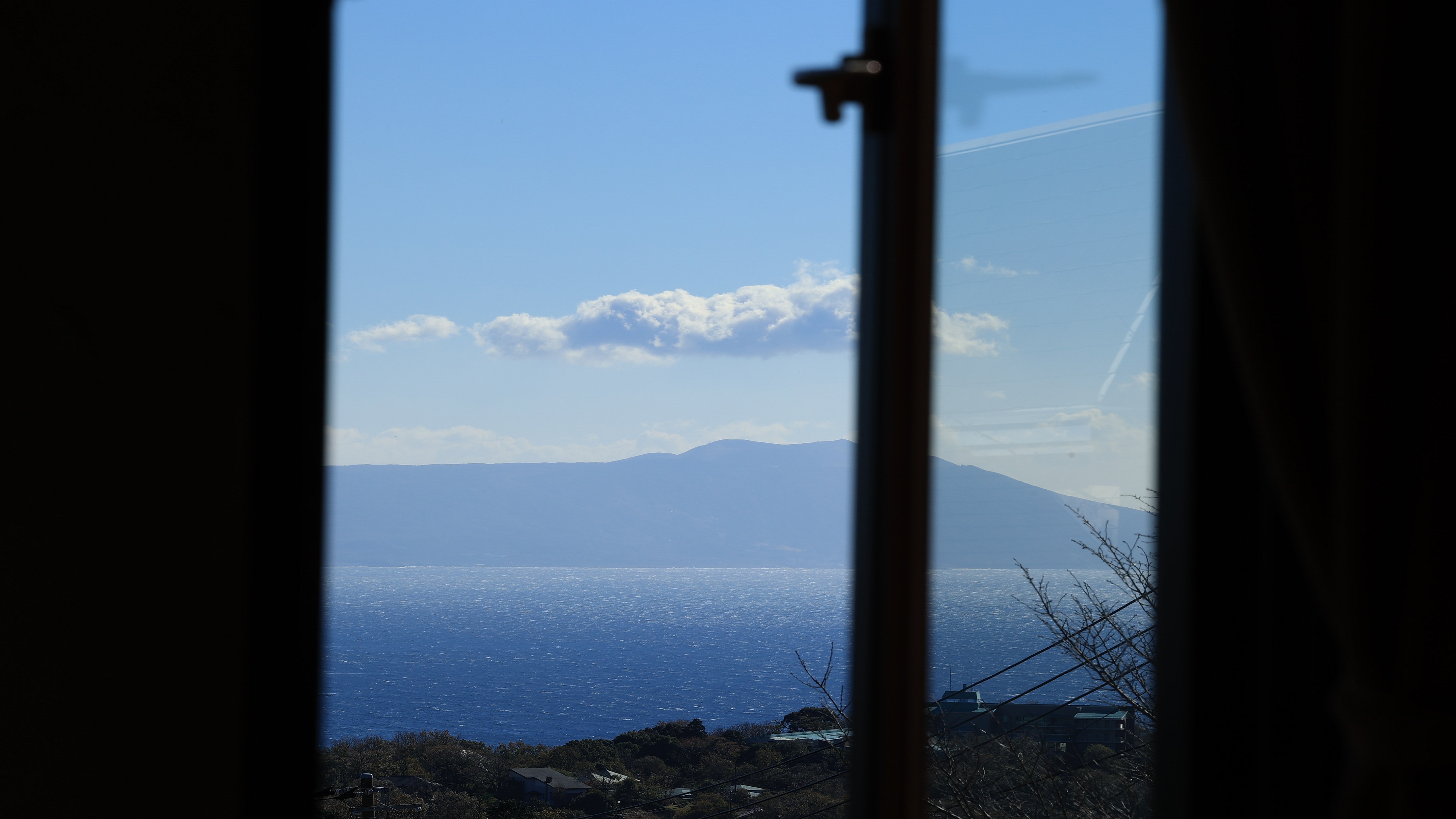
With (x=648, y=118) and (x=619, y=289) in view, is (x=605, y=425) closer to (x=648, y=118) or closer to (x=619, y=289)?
(x=619, y=289)

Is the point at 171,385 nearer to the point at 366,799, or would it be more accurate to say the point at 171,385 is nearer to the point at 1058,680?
the point at 1058,680

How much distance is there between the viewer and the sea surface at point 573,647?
36.7ft

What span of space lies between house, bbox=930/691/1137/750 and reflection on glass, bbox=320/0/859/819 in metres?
2.16

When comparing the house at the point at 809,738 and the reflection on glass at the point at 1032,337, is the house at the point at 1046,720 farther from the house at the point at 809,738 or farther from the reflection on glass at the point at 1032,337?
the house at the point at 809,738

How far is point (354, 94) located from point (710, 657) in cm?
1174

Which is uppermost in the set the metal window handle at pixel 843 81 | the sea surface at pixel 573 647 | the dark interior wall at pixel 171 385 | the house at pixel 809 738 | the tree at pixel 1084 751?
the metal window handle at pixel 843 81

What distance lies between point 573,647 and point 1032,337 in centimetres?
1540

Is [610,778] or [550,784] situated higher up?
[550,784]

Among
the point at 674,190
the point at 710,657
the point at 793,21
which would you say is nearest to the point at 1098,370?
the point at 793,21

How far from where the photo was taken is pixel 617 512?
1461 centimetres

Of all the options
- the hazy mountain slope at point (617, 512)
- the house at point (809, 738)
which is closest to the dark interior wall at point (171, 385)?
the house at point (809, 738)

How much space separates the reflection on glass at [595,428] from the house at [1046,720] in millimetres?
2159

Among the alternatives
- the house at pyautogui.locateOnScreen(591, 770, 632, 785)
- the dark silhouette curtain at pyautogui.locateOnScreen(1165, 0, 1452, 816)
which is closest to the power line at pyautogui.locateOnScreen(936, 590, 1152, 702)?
the dark silhouette curtain at pyautogui.locateOnScreen(1165, 0, 1452, 816)

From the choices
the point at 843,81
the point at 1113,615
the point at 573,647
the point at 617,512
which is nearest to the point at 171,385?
the point at 843,81
